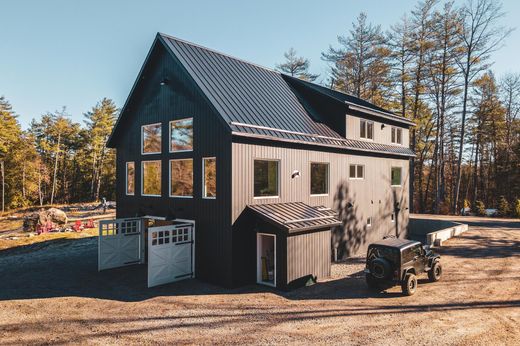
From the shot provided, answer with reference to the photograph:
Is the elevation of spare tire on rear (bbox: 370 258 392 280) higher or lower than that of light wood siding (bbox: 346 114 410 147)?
lower

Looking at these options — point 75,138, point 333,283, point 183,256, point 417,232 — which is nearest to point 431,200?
point 417,232

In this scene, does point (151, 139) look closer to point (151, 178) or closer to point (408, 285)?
point (151, 178)

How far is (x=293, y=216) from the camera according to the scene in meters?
13.8

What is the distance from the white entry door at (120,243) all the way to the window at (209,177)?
5.54 meters

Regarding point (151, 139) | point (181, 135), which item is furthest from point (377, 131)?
point (151, 139)

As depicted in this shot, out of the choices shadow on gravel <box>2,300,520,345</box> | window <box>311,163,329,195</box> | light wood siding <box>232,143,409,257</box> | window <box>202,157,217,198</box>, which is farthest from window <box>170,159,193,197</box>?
window <box>311,163,329,195</box>

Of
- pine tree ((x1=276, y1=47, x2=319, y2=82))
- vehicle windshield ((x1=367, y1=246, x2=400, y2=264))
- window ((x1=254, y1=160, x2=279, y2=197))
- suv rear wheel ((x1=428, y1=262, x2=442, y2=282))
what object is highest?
pine tree ((x1=276, y1=47, x2=319, y2=82))

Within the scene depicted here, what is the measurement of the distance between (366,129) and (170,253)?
14.4 meters

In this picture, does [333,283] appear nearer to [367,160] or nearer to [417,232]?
[367,160]

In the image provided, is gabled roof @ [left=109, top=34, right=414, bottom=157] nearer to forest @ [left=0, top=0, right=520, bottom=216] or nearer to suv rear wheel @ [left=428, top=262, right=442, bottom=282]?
suv rear wheel @ [left=428, top=262, right=442, bottom=282]

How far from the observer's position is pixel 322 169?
1789 centimetres

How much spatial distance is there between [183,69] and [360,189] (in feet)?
41.4

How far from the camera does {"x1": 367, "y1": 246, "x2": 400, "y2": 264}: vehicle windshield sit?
39.9 feet

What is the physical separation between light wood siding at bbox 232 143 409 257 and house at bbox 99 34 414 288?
0.07 metres
